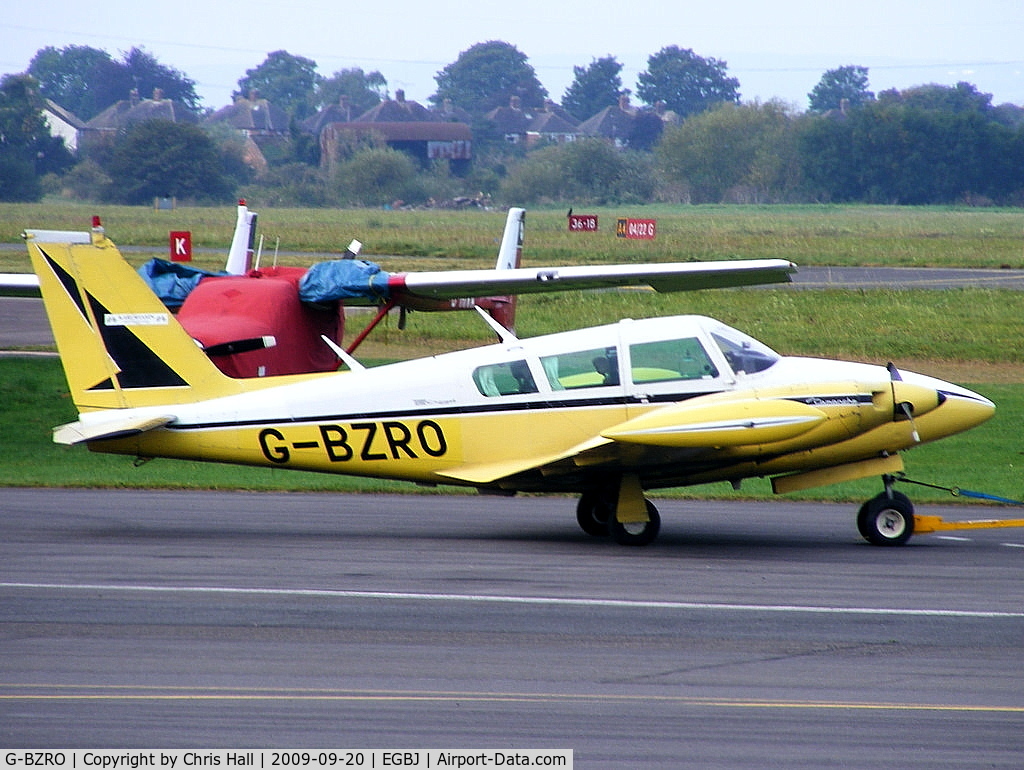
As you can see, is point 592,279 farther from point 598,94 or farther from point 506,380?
point 598,94

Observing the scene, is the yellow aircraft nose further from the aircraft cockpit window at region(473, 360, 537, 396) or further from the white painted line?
the aircraft cockpit window at region(473, 360, 537, 396)

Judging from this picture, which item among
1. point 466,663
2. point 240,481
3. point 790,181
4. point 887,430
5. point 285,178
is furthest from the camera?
point 790,181

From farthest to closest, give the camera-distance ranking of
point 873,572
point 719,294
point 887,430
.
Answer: point 719,294 < point 887,430 < point 873,572

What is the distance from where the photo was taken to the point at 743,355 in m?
12.1

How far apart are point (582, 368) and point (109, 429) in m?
4.50

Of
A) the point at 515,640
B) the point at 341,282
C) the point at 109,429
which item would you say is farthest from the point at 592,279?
the point at 515,640

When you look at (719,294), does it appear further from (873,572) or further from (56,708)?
(56,708)

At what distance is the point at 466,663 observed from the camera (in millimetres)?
7969

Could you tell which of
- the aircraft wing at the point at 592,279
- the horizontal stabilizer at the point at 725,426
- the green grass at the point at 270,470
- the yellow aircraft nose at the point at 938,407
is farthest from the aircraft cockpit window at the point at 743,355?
the aircraft wing at the point at 592,279

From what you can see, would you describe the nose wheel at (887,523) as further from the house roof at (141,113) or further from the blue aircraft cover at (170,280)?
the house roof at (141,113)

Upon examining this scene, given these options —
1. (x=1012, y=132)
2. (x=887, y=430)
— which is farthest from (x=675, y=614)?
(x=1012, y=132)

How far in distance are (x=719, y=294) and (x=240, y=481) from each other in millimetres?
21455

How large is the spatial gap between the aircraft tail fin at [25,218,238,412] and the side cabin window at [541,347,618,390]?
3.15m

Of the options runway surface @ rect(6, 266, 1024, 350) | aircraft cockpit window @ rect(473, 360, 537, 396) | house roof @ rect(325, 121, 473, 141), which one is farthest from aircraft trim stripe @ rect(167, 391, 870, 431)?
house roof @ rect(325, 121, 473, 141)
